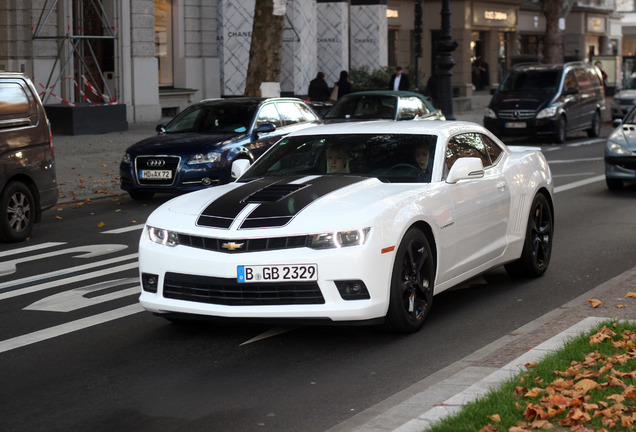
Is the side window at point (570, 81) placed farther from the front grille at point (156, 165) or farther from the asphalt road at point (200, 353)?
the asphalt road at point (200, 353)

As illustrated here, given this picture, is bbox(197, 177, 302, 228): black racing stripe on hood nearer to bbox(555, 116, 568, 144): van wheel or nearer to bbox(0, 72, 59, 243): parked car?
bbox(0, 72, 59, 243): parked car

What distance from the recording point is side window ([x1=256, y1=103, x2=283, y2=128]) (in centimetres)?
1647

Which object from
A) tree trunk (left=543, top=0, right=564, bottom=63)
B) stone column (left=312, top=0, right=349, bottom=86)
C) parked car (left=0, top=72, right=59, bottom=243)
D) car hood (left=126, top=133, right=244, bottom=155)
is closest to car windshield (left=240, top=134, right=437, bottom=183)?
parked car (left=0, top=72, right=59, bottom=243)

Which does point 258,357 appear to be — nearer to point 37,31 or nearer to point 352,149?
point 352,149

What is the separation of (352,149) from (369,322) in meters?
1.75

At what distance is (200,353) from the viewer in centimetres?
702

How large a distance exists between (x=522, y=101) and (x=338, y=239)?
71.9 ft

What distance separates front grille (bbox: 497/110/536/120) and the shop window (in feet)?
35.2

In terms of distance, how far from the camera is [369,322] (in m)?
6.95

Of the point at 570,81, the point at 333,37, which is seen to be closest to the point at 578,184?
the point at 570,81

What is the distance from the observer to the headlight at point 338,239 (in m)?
6.77

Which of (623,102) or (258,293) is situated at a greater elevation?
(623,102)

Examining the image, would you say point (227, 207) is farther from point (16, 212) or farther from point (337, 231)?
point (16, 212)

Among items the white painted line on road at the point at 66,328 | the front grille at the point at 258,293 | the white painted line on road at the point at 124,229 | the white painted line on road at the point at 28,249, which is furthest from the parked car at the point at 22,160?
the front grille at the point at 258,293
